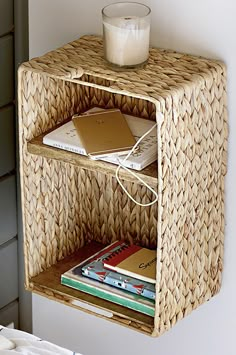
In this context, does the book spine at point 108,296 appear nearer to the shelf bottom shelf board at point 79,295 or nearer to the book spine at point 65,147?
the shelf bottom shelf board at point 79,295

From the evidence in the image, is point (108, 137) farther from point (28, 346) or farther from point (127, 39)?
point (28, 346)

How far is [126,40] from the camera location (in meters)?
1.59

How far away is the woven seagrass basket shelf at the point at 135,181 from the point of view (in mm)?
1583

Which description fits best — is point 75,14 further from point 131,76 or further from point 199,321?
point 199,321

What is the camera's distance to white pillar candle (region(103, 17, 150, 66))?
1.59m

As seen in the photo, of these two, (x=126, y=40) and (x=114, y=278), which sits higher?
(x=126, y=40)

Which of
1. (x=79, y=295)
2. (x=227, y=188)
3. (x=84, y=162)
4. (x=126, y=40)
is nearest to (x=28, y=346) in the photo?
(x=79, y=295)

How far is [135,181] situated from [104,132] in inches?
5.2

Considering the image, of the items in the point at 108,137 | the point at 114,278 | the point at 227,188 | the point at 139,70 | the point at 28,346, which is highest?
the point at 139,70

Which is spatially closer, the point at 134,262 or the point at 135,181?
the point at 135,181

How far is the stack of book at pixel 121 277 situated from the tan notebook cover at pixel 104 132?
261 millimetres

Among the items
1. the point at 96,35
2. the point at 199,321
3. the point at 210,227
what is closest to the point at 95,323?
the point at 199,321

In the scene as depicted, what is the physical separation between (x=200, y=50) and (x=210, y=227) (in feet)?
1.12

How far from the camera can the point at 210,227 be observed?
1745 mm
